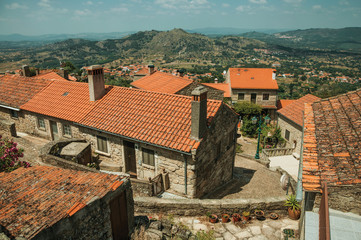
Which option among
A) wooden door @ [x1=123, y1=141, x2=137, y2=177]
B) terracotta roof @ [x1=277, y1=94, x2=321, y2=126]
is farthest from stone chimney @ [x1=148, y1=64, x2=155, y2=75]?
wooden door @ [x1=123, y1=141, x2=137, y2=177]

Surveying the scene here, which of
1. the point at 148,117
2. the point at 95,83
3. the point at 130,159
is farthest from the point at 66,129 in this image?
the point at 148,117

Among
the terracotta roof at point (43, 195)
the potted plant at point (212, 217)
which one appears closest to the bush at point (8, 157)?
the terracotta roof at point (43, 195)

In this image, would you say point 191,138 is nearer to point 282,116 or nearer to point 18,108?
point 18,108

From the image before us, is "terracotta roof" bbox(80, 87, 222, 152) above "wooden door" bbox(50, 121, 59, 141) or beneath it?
above

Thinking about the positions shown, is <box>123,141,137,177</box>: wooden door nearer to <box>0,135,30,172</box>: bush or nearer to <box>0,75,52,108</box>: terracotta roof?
<box>0,135,30,172</box>: bush

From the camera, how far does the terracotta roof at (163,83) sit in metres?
23.0

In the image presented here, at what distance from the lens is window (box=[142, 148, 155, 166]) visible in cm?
1232

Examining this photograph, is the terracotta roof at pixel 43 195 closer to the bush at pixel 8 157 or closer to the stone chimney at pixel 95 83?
the bush at pixel 8 157

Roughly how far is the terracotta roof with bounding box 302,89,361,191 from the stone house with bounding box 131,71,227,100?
12043 millimetres

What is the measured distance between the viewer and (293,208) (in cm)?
917

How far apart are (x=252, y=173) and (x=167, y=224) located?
1142cm

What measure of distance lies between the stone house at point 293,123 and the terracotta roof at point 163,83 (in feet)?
39.0

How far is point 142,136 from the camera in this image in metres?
12.1

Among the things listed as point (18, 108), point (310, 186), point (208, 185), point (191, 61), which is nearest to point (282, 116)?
point (208, 185)
